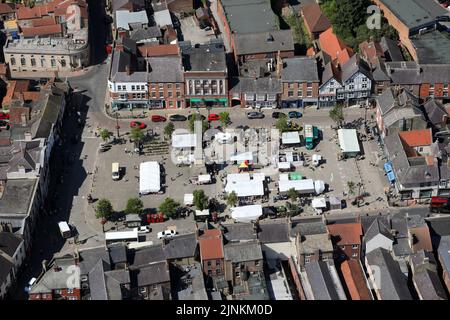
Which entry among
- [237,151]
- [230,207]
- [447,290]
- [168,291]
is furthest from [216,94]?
[447,290]

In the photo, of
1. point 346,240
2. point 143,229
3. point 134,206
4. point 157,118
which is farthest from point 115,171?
point 346,240

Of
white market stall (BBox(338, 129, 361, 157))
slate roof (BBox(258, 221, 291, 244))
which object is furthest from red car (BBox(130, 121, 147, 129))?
slate roof (BBox(258, 221, 291, 244))

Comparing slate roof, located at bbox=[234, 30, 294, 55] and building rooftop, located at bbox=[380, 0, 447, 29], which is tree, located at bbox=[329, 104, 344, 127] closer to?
slate roof, located at bbox=[234, 30, 294, 55]

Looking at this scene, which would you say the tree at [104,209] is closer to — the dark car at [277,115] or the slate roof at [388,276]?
the dark car at [277,115]

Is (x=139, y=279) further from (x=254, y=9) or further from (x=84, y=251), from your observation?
(x=254, y=9)

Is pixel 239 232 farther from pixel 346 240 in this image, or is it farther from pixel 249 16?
pixel 249 16
